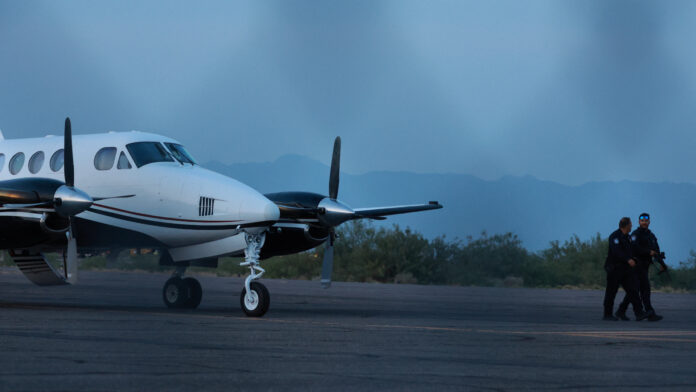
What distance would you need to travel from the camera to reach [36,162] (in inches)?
760

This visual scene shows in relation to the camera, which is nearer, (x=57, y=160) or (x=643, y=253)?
(x=643, y=253)

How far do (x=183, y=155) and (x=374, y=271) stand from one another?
24425 mm

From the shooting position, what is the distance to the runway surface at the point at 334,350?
805cm

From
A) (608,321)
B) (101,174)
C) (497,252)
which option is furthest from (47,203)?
(497,252)

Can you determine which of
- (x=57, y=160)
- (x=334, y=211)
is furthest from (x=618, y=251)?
(x=57, y=160)

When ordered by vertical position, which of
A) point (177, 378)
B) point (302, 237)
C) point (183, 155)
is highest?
point (183, 155)

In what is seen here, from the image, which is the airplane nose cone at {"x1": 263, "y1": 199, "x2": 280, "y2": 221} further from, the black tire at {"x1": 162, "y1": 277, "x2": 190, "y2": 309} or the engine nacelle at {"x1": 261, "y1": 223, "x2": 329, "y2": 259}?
the black tire at {"x1": 162, "y1": 277, "x2": 190, "y2": 309}

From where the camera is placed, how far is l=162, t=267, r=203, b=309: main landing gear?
19906mm

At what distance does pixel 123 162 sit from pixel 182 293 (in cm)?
313

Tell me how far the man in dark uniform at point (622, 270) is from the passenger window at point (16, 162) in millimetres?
11645

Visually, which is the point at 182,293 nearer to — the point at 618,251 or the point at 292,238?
the point at 292,238

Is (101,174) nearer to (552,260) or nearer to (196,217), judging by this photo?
(196,217)

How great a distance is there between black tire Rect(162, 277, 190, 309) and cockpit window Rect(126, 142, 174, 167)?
2.89 metres

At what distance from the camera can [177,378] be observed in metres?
8.08
